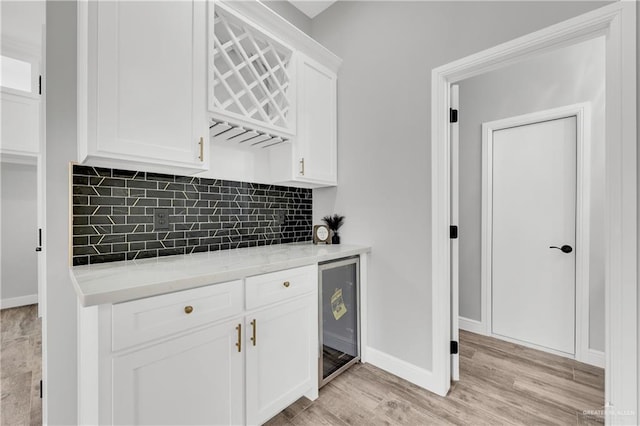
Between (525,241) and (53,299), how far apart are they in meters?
3.48

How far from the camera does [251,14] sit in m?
1.84

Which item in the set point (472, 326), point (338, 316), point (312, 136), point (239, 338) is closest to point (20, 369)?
point (239, 338)

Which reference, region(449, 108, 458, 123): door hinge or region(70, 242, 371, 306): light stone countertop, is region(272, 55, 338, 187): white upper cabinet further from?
region(449, 108, 458, 123): door hinge

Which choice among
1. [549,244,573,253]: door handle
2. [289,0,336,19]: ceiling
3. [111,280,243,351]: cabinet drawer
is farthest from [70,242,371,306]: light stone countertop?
[289,0,336,19]: ceiling

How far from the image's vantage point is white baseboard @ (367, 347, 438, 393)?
1.93 meters

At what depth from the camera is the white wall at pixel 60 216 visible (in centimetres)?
136

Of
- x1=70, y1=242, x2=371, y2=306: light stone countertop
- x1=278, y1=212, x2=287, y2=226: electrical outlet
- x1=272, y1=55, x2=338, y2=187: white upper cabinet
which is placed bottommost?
x1=70, y1=242, x2=371, y2=306: light stone countertop

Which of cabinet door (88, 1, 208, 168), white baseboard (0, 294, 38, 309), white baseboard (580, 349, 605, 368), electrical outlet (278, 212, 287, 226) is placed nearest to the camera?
cabinet door (88, 1, 208, 168)

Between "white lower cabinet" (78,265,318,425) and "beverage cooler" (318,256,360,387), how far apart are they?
184 millimetres

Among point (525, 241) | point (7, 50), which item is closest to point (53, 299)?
point (525, 241)

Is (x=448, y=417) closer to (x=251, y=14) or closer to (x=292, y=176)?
(x=292, y=176)

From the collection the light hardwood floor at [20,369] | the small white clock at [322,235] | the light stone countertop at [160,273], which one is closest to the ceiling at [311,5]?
the small white clock at [322,235]

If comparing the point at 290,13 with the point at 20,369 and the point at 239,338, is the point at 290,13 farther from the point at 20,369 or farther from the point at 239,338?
the point at 20,369

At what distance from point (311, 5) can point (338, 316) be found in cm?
276
